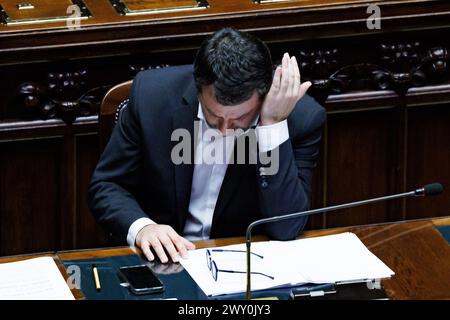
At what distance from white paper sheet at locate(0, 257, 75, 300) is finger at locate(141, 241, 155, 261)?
0.19 metres

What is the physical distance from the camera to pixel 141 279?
2.41 meters

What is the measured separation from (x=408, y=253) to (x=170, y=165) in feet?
1.99

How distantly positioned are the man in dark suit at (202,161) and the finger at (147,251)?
0.05 m

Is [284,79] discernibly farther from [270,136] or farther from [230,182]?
[230,182]

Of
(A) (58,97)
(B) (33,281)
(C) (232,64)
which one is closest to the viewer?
(B) (33,281)

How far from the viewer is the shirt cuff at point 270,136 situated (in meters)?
2.68

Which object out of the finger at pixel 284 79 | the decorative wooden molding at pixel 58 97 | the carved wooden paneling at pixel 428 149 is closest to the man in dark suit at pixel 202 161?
the finger at pixel 284 79

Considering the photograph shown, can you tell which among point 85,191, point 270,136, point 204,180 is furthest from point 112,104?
point 85,191

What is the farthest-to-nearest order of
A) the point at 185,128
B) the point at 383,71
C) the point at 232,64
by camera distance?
1. the point at 383,71
2. the point at 185,128
3. the point at 232,64

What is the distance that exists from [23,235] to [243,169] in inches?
38.9

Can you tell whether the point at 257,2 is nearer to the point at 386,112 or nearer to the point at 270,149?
the point at 386,112

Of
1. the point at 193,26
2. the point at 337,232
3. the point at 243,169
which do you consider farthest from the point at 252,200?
the point at 193,26

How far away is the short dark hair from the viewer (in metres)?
2.50

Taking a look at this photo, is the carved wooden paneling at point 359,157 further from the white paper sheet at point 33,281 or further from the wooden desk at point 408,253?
the white paper sheet at point 33,281
